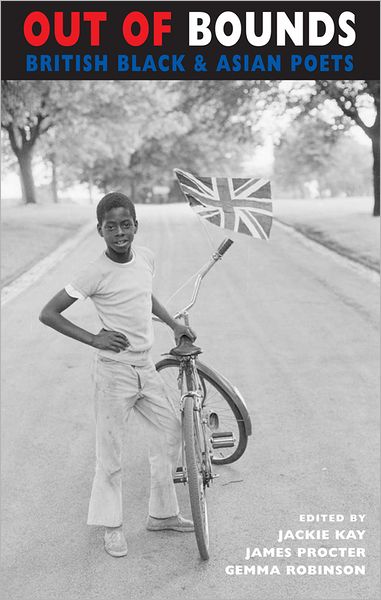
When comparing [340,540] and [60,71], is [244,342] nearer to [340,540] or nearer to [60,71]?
[340,540]

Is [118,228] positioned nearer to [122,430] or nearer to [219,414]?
[122,430]

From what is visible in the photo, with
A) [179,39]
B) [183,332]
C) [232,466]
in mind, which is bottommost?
[232,466]

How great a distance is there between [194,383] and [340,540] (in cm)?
123

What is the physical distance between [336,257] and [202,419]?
40.0 ft

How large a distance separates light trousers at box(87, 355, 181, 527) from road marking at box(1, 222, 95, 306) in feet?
24.4

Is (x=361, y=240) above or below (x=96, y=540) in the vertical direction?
above

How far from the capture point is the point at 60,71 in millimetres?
19453

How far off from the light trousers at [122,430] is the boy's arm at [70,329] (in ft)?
0.55

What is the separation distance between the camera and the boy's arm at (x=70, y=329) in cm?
386

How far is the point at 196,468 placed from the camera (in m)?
3.88

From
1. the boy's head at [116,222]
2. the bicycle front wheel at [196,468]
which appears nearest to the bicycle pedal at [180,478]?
the bicycle front wheel at [196,468]

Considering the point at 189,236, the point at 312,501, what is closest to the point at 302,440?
the point at 312,501

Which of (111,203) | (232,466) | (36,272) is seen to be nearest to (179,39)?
(36,272)

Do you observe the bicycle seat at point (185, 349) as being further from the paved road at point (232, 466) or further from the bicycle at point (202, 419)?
the paved road at point (232, 466)
